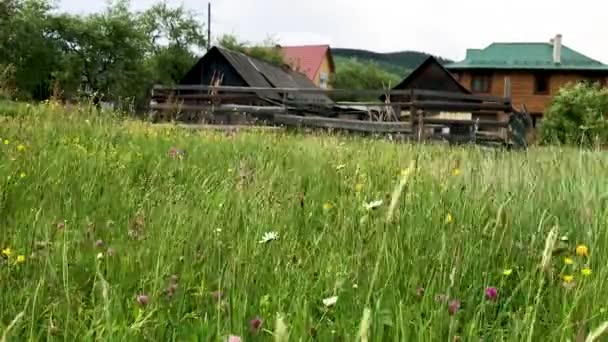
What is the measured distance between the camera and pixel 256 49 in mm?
53844

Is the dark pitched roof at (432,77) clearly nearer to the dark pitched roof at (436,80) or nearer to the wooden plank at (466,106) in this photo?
the dark pitched roof at (436,80)

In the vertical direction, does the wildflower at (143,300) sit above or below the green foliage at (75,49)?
below

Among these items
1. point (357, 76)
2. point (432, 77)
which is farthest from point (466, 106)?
point (357, 76)

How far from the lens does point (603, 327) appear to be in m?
0.92

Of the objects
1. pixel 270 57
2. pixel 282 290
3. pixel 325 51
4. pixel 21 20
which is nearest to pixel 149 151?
pixel 282 290

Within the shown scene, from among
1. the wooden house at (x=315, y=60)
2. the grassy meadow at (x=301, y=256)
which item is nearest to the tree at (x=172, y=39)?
the wooden house at (x=315, y=60)

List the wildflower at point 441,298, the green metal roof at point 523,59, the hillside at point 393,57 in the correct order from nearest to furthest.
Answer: the wildflower at point 441,298 → the green metal roof at point 523,59 → the hillside at point 393,57

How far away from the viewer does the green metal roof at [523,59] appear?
49.4 metres

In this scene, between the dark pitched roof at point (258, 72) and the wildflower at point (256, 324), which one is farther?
the dark pitched roof at point (258, 72)

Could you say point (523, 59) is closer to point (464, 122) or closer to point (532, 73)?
point (532, 73)

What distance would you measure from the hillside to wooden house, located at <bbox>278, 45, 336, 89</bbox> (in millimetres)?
28465

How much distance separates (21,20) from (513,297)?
38320 millimetres

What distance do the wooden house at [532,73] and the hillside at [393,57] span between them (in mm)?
48510

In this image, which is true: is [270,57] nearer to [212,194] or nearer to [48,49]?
[48,49]
